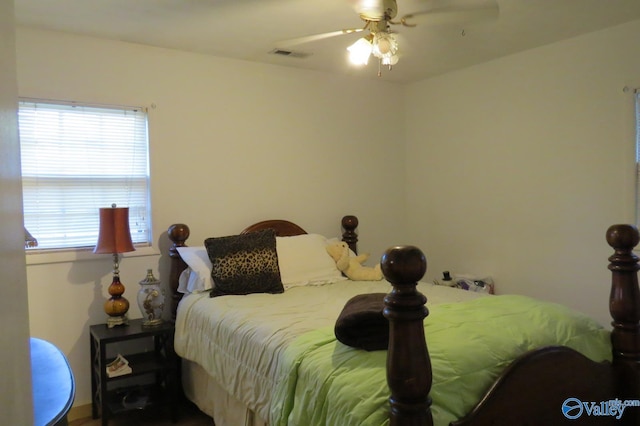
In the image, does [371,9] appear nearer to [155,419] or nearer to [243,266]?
[243,266]

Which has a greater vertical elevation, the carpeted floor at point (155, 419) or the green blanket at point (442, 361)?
the green blanket at point (442, 361)

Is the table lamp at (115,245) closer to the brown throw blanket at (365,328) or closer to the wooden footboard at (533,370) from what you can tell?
the brown throw blanket at (365,328)

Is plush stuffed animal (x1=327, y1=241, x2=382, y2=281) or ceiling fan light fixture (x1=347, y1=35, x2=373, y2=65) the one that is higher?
ceiling fan light fixture (x1=347, y1=35, x2=373, y2=65)

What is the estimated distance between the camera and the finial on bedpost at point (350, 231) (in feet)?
13.0

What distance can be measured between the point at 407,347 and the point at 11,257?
94 cm

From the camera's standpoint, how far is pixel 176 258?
10.5 feet

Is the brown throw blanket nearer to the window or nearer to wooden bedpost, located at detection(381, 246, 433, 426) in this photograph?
wooden bedpost, located at detection(381, 246, 433, 426)

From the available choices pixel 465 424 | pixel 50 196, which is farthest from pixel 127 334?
pixel 465 424

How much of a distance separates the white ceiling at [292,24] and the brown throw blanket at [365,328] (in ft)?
5.39

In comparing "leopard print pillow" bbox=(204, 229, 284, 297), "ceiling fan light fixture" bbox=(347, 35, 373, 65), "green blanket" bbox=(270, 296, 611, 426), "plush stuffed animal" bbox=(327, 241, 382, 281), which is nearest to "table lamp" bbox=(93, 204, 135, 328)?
"leopard print pillow" bbox=(204, 229, 284, 297)

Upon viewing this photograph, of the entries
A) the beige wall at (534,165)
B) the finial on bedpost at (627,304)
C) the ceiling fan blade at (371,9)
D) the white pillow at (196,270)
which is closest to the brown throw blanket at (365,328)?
the finial on bedpost at (627,304)

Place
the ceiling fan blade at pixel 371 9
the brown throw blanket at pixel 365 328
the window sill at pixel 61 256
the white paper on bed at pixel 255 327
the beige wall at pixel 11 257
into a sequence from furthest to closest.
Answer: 1. the window sill at pixel 61 256
2. the ceiling fan blade at pixel 371 9
3. the white paper on bed at pixel 255 327
4. the brown throw blanket at pixel 365 328
5. the beige wall at pixel 11 257

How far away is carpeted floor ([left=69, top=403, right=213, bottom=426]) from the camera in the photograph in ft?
9.58

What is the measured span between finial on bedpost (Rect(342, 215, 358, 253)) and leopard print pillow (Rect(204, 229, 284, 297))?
3.16 ft
